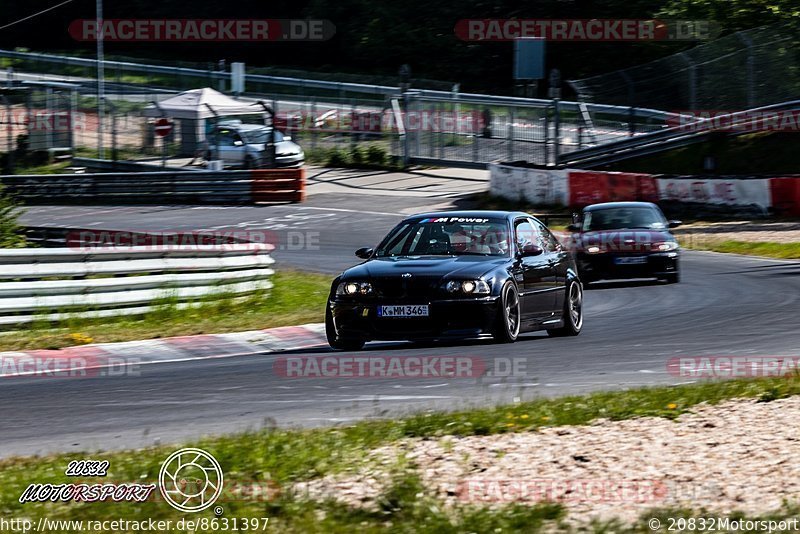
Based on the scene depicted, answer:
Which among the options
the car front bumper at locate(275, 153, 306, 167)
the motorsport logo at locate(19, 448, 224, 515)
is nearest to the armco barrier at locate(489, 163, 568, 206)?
the car front bumper at locate(275, 153, 306, 167)

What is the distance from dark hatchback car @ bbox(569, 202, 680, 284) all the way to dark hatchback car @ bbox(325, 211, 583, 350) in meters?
5.81

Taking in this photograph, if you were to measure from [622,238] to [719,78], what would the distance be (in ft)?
51.2

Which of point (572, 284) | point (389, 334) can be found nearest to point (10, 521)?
point (389, 334)

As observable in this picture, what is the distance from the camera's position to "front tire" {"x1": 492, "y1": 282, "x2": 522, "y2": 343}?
1141cm

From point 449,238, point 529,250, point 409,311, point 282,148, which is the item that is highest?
point 282,148

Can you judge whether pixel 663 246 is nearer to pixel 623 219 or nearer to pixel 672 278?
pixel 672 278

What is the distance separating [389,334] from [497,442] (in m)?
4.20

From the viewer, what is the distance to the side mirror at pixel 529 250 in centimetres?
1230

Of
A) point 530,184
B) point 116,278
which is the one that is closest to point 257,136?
point 530,184

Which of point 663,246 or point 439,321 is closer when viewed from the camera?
point 439,321

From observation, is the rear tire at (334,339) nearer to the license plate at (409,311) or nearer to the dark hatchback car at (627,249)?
the license plate at (409,311)

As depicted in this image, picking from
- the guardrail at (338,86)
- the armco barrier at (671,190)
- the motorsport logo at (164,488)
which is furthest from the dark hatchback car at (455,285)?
the guardrail at (338,86)

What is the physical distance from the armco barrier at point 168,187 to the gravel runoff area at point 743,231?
11488mm

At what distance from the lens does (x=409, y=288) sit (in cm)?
1120
